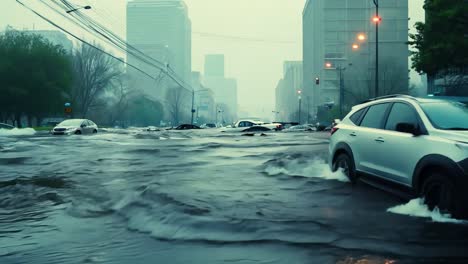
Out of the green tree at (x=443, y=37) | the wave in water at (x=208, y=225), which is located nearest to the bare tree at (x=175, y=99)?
the green tree at (x=443, y=37)

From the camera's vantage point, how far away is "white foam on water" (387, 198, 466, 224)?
534 cm

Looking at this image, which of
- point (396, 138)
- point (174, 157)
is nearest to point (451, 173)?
point (396, 138)

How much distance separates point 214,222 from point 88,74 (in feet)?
234

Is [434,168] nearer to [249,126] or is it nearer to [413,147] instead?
[413,147]

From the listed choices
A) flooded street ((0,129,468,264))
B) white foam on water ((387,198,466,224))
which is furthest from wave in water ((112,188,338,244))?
white foam on water ((387,198,466,224))

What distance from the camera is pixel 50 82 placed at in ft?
174

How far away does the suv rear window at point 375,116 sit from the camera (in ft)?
24.1

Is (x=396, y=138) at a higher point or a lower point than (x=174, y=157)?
higher

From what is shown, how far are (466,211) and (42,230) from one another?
472 centimetres

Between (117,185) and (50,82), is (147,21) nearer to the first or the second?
(50,82)

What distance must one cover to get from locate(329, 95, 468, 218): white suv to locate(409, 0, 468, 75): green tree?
19903 millimetres

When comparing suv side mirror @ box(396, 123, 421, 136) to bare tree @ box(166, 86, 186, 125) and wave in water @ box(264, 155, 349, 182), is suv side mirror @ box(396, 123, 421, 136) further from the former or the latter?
bare tree @ box(166, 86, 186, 125)

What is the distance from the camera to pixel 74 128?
3109 cm

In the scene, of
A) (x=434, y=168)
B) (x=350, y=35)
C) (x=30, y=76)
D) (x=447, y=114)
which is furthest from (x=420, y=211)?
(x=350, y=35)
